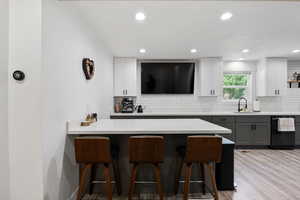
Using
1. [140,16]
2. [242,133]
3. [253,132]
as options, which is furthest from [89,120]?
[253,132]

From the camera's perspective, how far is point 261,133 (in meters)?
4.60

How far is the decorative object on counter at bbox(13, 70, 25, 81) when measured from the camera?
1.57 metres

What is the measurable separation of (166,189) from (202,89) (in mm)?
3115

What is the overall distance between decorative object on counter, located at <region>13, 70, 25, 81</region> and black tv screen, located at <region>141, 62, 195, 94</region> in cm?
364

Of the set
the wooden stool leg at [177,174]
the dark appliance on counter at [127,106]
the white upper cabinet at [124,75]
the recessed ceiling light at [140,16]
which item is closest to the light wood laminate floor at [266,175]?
the wooden stool leg at [177,174]

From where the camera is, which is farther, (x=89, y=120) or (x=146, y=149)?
(x=89, y=120)

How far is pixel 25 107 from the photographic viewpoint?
1.59 metres

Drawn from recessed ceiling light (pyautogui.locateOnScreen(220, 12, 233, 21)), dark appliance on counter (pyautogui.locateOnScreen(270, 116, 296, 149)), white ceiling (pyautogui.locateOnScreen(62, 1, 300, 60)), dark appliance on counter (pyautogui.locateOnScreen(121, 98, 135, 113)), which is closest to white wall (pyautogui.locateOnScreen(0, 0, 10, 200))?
white ceiling (pyautogui.locateOnScreen(62, 1, 300, 60))

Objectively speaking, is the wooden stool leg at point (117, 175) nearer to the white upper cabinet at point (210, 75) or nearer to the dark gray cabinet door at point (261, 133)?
the white upper cabinet at point (210, 75)

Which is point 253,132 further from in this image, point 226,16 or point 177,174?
point 226,16

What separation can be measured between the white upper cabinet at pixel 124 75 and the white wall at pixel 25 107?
3.31m

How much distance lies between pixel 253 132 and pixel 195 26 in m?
3.27

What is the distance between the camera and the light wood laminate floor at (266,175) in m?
2.43

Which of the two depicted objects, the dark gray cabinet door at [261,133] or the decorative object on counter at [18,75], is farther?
the dark gray cabinet door at [261,133]
